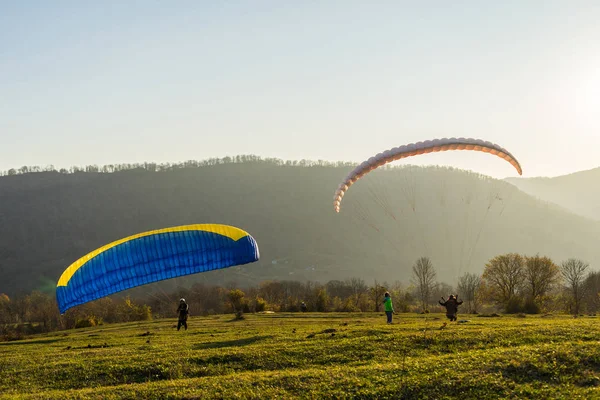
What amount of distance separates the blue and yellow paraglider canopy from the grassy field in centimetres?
526

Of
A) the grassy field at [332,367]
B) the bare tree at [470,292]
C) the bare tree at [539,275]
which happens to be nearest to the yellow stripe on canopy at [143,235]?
the grassy field at [332,367]

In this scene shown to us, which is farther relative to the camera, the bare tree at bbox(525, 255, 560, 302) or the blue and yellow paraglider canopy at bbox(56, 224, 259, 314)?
the bare tree at bbox(525, 255, 560, 302)

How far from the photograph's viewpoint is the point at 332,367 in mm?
16828

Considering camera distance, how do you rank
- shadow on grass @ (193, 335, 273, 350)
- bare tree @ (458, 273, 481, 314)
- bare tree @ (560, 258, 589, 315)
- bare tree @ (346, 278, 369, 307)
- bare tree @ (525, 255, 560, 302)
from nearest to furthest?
shadow on grass @ (193, 335, 273, 350), bare tree @ (525, 255, 560, 302), bare tree @ (560, 258, 589, 315), bare tree @ (458, 273, 481, 314), bare tree @ (346, 278, 369, 307)

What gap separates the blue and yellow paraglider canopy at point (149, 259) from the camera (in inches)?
1165

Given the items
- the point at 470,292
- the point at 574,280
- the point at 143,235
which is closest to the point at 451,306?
the point at 143,235

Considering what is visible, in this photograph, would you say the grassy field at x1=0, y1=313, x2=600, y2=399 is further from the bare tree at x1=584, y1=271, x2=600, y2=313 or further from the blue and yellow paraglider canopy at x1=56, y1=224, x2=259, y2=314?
the bare tree at x1=584, y1=271, x2=600, y2=313

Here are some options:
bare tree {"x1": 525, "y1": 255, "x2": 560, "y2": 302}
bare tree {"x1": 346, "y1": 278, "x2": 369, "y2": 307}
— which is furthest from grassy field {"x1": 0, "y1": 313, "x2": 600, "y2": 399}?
bare tree {"x1": 346, "y1": 278, "x2": 369, "y2": 307}

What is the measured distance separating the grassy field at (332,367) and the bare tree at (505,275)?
178 ft

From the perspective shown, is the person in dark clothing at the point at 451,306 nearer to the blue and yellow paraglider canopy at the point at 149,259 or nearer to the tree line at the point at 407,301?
the blue and yellow paraglider canopy at the point at 149,259

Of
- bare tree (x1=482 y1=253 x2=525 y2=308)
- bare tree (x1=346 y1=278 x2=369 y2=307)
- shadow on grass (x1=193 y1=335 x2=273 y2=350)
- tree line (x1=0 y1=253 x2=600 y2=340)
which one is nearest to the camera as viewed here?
shadow on grass (x1=193 y1=335 x2=273 y2=350)

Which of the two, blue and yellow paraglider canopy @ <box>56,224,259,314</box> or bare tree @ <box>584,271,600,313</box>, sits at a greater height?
blue and yellow paraglider canopy @ <box>56,224,259,314</box>

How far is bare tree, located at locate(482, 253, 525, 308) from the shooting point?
236ft

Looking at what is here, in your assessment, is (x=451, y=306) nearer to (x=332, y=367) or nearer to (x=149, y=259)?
(x=332, y=367)
